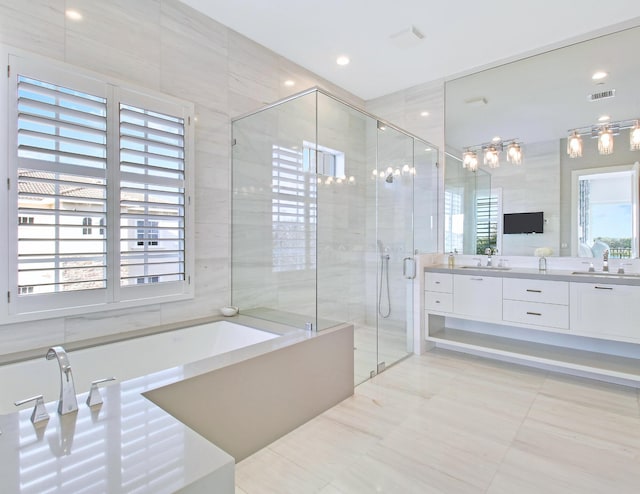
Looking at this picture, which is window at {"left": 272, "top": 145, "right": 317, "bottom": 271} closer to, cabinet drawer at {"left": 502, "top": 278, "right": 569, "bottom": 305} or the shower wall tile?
the shower wall tile

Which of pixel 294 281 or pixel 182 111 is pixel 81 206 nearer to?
pixel 182 111

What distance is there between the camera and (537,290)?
295 centimetres

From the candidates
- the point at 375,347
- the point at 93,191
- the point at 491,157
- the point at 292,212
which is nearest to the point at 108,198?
the point at 93,191

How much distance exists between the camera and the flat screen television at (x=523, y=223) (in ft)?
10.9

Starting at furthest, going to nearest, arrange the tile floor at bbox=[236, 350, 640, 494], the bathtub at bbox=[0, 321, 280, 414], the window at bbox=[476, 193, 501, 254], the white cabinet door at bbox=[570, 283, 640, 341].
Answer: the window at bbox=[476, 193, 501, 254] < the white cabinet door at bbox=[570, 283, 640, 341] < the bathtub at bbox=[0, 321, 280, 414] < the tile floor at bbox=[236, 350, 640, 494]

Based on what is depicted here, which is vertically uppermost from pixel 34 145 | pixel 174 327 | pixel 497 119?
pixel 497 119

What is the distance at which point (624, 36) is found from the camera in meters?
2.88

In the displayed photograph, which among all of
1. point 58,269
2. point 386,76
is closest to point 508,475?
point 58,269

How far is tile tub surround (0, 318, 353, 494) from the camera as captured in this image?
93cm

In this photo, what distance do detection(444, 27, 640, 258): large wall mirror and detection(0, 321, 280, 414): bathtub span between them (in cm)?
256

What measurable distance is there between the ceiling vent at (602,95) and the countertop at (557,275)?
149 cm

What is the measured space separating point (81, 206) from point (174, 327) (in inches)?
38.6

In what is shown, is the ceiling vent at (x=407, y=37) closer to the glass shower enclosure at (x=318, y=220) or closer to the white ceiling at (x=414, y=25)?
the white ceiling at (x=414, y=25)

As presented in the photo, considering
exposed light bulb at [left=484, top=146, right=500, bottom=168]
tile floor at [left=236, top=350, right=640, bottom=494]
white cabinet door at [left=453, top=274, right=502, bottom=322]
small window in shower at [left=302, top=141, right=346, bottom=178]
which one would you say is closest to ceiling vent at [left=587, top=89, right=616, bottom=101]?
exposed light bulb at [left=484, top=146, right=500, bottom=168]
